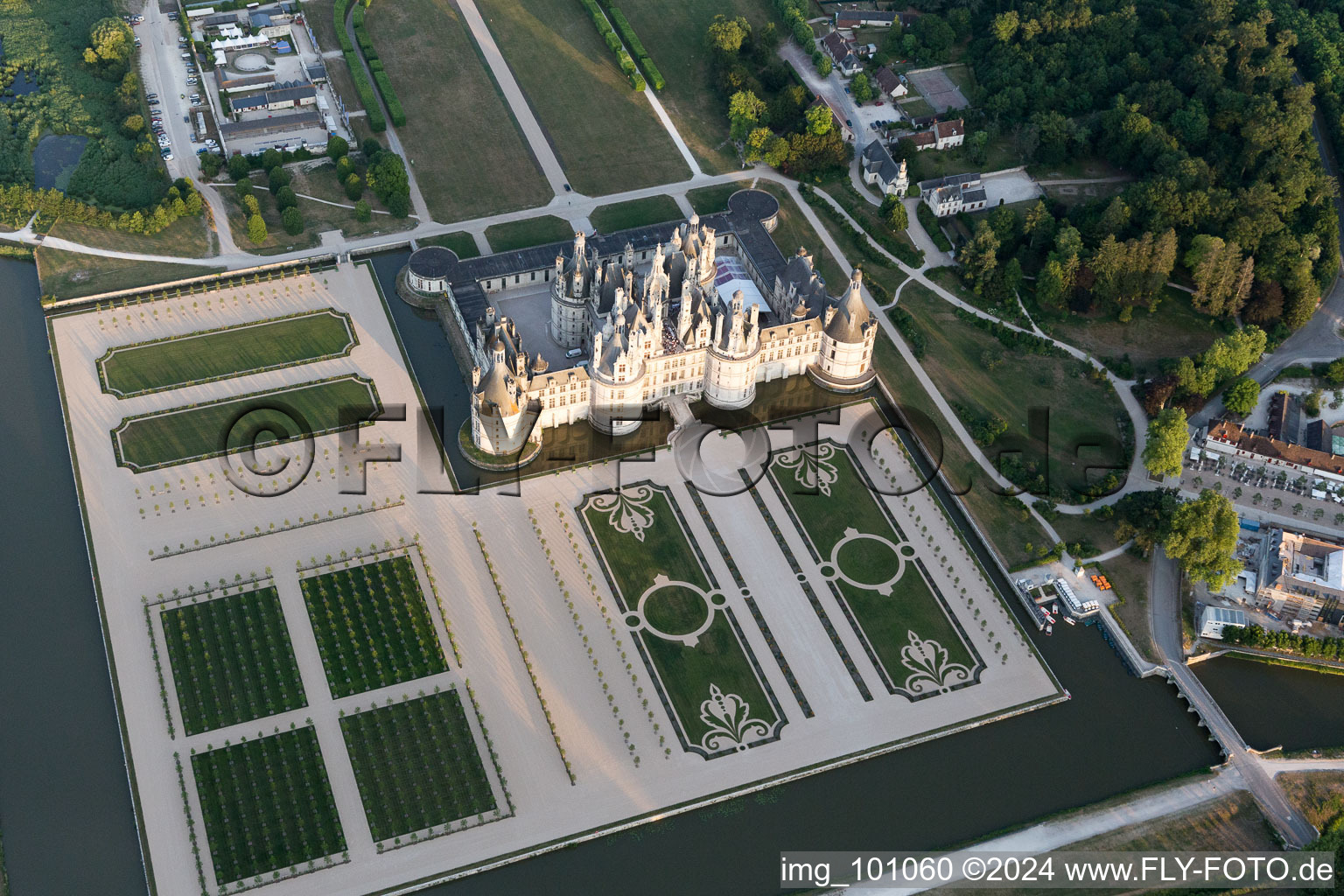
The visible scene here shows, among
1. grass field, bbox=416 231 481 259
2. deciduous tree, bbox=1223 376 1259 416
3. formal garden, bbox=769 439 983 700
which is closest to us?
formal garden, bbox=769 439 983 700

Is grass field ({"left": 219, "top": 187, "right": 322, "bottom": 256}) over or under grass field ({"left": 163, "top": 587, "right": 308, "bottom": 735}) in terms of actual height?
over

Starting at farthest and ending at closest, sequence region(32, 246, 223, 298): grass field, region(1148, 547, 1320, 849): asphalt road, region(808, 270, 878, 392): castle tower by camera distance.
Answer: region(32, 246, 223, 298): grass field → region(808, 270, 878, 392): castle tower → region(1148, 547, 1320, 849): asphalt road

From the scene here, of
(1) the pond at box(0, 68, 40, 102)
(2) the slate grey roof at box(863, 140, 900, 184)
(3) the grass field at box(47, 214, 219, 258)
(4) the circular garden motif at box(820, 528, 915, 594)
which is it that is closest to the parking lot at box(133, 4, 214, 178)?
(3) the grass field at box(47, 214, 219, 258)

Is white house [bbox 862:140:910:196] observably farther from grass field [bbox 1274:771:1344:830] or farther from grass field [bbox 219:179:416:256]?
grass field [bbox 1274:771:1344:830]

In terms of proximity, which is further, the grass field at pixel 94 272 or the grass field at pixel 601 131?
the grass field at pixel 601 131

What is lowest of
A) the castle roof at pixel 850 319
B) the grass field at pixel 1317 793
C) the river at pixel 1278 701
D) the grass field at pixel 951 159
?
the grass field at pixel 1317 793

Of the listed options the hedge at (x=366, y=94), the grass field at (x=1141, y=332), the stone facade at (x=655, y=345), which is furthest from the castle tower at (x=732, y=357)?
the hedge at (x=366, y=94)

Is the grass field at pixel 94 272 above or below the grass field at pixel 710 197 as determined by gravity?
below

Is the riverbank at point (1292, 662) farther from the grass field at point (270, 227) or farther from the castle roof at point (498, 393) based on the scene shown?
the grass field at point (270, 227)
